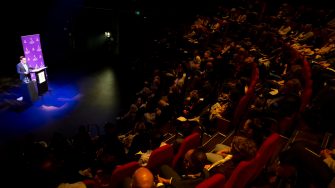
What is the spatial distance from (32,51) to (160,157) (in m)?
5.28

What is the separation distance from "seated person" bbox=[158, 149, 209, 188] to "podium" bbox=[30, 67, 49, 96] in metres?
5.02

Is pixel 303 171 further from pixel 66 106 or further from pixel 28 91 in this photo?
pixel 28 91

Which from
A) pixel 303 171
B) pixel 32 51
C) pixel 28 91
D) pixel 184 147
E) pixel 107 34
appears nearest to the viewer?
pixel 303 171

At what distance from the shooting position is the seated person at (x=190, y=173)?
7.30 feet

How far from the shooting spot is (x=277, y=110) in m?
3.58

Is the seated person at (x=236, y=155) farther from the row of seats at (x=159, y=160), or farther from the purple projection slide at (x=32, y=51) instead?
the purple projection slide at (x=32, y=51)

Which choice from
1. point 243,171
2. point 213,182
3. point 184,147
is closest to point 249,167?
point 243,171

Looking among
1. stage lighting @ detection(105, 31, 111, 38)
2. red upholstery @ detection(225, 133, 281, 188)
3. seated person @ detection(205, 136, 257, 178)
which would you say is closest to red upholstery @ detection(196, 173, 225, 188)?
red upholstery @ detection(225, 133, 281, 188)

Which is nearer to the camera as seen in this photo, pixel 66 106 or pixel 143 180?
pixel 143 180

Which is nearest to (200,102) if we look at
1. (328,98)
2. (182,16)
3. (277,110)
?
(277,110)

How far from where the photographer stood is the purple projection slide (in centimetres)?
630

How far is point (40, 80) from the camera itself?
6484 millimetres

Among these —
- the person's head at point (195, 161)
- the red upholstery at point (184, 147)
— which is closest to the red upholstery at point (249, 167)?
the person's head at point (195, 161)

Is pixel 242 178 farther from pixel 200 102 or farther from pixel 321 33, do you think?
pixel 321 33
